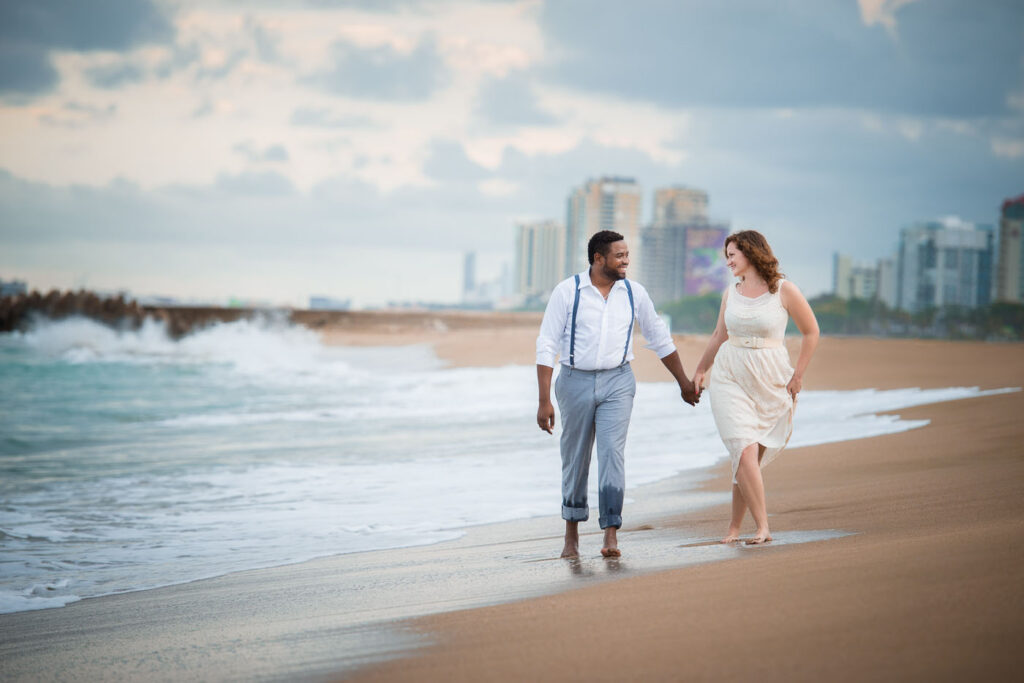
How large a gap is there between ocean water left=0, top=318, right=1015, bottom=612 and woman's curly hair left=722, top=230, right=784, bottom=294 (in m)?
2.87

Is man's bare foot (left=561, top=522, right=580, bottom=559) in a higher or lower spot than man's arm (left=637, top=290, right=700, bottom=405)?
lower

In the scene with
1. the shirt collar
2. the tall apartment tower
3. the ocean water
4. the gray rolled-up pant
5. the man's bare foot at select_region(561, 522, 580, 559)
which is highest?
the tall apartment tower

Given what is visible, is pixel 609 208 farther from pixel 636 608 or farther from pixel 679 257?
pixel 636 608

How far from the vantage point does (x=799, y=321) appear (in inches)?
205

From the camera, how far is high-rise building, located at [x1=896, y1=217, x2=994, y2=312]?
132000 mm

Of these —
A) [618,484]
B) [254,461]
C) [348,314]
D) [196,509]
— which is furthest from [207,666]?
[348,314]

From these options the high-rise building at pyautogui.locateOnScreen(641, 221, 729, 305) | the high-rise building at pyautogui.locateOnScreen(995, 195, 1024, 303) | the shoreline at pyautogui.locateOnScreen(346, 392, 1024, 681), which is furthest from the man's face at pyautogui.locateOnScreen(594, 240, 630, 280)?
the high-rise building at pyautogui.locateOnScreen(641, 221, 729, 305)

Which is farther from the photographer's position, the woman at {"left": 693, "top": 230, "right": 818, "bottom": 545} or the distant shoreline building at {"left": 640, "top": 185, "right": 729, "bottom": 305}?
the distant shoreline building at {"left": 640, "top": 185, "right": 729, "bottom": 305}

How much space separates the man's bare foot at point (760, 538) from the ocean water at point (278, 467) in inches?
92.3

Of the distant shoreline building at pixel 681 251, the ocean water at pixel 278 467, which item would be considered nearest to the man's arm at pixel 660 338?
the ocean water at pixel 278 467

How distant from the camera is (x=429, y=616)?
12.7ft

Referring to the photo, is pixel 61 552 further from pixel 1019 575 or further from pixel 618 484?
pixel 1019 575

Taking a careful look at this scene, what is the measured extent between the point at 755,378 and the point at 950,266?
14231 cm

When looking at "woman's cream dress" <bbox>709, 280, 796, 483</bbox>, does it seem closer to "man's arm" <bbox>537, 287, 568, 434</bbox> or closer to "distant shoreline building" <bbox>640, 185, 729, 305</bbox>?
"man's arm" <bbox>537, 287, 568, 434</bbox>
